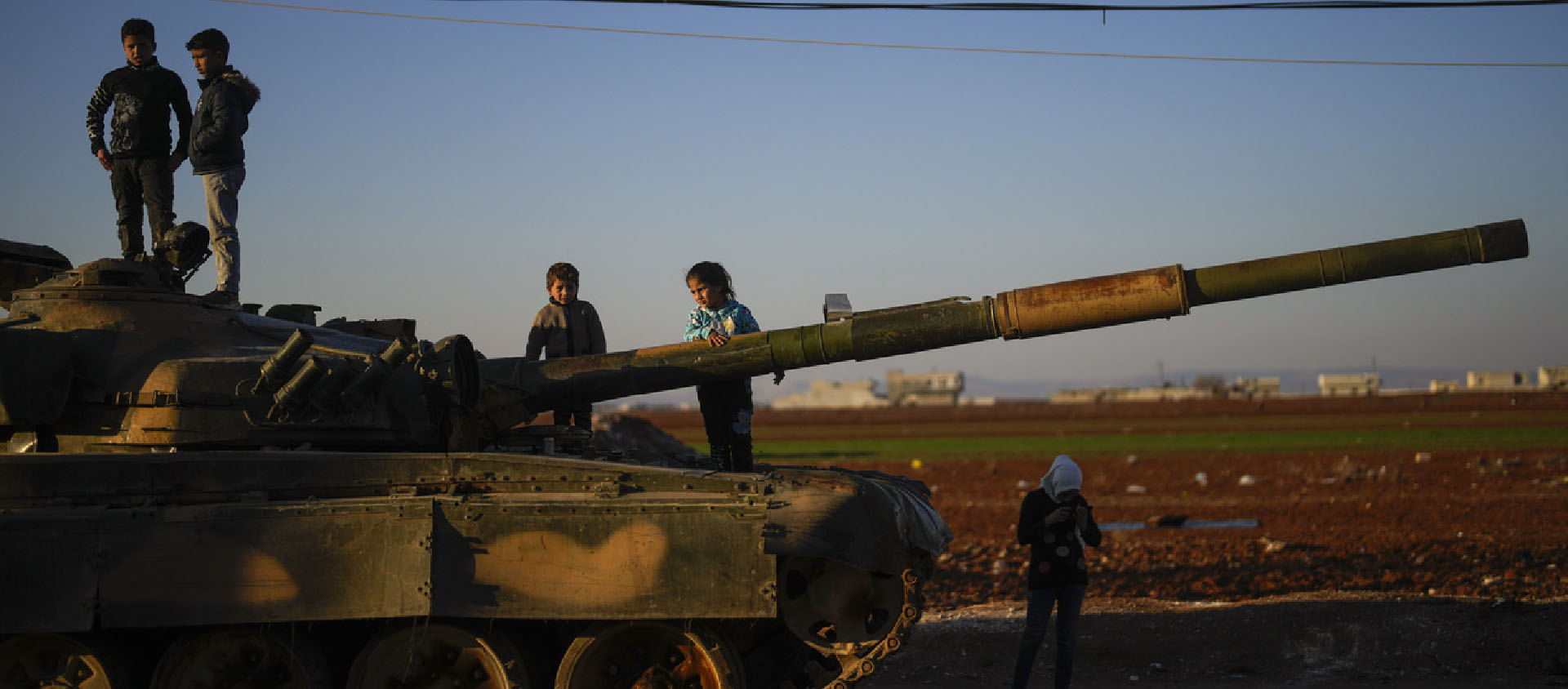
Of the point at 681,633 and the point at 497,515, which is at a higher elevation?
the point at 497,515

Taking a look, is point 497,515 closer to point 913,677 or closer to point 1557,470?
point 913,677

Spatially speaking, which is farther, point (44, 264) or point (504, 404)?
point (44, 264)

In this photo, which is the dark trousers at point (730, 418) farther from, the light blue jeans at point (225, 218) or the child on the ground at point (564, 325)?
the light blue jeans at point (225, 218)

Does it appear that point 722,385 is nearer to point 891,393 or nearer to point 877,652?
point 877,652

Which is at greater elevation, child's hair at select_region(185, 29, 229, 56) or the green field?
child's hair at select_region(185, 29, 229, 56)

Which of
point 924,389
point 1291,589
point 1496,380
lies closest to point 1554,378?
point 1496,380

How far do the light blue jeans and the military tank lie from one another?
2.20 m

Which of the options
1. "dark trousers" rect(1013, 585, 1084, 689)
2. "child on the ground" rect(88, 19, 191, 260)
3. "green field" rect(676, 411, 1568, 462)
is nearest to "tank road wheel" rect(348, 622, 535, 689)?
"dark trousers" rect(1013, 585, 1084, 689)

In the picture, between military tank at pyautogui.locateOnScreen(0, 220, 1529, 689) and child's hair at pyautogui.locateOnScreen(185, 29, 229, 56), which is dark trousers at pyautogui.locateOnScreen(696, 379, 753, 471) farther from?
child's hair at pyautogui.locateOnScreen(185, 29, 229, 56)

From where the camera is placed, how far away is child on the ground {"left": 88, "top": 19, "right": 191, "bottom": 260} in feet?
34.6

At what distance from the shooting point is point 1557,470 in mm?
31125

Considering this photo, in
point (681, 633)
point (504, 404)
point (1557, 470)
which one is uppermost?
point (504, 404)

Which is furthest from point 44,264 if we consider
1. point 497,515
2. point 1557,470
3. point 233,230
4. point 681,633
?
point 1557,470

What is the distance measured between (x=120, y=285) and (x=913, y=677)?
261 inches
